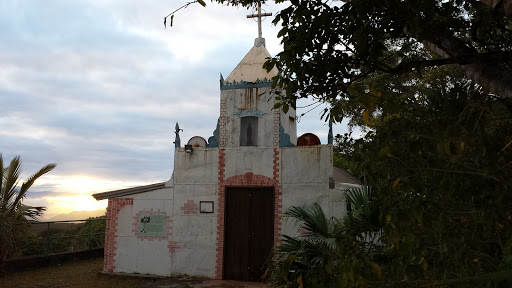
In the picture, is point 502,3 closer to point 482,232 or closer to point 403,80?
point 482,232

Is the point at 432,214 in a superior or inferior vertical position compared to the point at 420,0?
inferior

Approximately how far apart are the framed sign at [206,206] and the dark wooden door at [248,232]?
0.48 metres

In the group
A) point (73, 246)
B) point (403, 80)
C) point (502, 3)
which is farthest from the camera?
point (73, 246)

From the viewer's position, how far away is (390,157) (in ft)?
9.25

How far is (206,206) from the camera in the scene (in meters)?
11.4

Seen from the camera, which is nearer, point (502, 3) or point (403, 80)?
point (502, 3)

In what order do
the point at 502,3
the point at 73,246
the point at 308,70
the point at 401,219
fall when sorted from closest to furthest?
the point at 401,219 < the point at 502,3 < the point at 308,70 < the point at 73,246

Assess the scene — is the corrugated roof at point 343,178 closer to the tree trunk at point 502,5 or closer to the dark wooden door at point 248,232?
the dark wooden door at point 248,232

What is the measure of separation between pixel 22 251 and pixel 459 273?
551 inches

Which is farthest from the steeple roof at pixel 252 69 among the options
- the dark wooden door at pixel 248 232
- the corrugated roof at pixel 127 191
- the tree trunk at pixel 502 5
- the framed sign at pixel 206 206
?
the tree trunk at pixel 502 5

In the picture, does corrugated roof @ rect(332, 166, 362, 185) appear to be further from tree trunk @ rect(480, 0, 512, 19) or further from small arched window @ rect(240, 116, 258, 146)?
tree trunk @ rect(480, 0, 512, 19)

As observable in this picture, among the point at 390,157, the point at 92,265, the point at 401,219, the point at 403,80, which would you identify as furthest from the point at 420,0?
the point at 92,265

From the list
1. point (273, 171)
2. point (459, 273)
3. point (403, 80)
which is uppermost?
point (403, 80)

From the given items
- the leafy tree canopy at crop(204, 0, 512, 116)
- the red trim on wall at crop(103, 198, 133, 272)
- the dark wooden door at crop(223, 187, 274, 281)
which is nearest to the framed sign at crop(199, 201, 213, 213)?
the dark wooden door at crop(223, 187, 274, 281)
